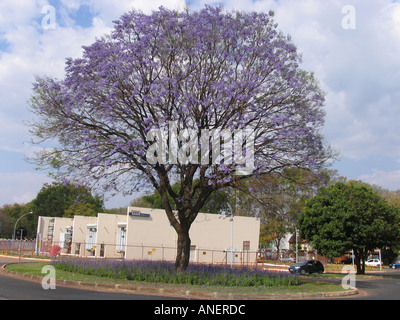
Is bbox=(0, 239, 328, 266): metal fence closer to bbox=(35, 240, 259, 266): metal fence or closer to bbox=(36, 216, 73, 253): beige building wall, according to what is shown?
bbox=(35, 240, 259, 266): metal fence

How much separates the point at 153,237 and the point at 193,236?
4.81 metres

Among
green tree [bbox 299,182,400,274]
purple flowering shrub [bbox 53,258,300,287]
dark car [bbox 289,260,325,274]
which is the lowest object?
dark car [bbox 289,260,325,274]

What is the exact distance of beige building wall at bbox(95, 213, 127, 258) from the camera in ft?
130

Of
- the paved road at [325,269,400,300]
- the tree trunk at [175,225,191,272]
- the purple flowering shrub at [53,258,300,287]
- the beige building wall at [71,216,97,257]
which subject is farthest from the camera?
the beige building wall at [71,216,97,257]

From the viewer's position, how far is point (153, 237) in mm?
38906

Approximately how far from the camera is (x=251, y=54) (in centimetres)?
1809

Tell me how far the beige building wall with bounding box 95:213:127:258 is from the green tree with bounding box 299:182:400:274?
17873mm

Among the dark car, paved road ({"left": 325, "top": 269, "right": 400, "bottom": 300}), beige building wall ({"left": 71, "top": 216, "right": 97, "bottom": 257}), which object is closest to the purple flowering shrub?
paved road ({"left": 325, "top": 269, "right": 400, "bottom": 300})

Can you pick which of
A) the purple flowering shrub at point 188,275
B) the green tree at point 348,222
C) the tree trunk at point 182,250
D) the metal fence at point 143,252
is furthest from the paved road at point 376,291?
the metal fence at point 143,252

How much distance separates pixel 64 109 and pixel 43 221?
128 ft

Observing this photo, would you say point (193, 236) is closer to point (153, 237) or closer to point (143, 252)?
point (153, 237)

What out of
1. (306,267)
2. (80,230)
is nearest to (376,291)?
(306,267)
